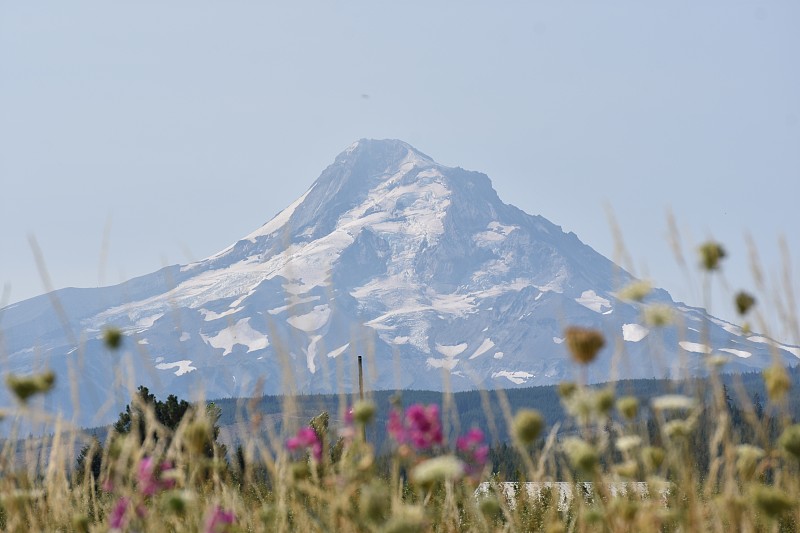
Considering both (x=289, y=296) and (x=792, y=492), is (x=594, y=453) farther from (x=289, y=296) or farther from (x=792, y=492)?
(x=289, y=296)

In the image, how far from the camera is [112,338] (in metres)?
3.05

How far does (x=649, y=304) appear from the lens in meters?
2.81

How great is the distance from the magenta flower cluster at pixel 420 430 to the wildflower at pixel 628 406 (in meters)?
0.66

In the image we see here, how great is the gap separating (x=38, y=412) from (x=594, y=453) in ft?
5.24

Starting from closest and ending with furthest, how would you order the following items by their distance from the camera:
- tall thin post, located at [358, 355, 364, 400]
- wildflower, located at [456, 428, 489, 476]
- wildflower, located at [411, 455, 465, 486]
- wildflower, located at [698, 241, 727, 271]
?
wildflower, located at [411, 455, 465, 486], wildflower, located at [698, 241, 727, 271], wildflower, located at [456, 428, 489, 476], tall thin post, located at [358, 355, 364, 400]

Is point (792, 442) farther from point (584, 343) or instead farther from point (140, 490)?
point (140, 490)

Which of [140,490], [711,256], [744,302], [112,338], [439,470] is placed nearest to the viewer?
[439,470]

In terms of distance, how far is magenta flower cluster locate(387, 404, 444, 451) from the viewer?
122 inches

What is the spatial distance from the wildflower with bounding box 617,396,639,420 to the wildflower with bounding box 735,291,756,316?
0.52 metres

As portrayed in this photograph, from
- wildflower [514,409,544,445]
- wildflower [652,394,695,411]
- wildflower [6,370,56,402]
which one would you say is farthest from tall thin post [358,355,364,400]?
wildflower [652,394,695,411]

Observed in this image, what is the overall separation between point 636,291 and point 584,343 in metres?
0.34

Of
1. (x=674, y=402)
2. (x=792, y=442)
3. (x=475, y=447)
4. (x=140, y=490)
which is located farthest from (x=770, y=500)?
(x=140, y=490)

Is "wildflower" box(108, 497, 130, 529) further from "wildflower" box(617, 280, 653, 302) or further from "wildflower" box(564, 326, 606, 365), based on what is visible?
"wildflower" box(617, 280, 653, 302)

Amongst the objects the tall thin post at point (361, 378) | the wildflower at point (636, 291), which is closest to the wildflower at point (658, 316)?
the wildflower at point (636, 291)
